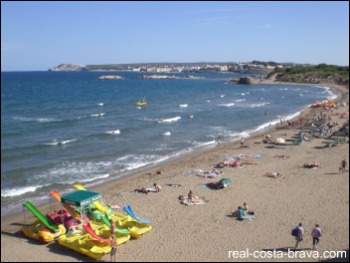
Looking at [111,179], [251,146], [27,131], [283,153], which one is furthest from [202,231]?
[27,131]

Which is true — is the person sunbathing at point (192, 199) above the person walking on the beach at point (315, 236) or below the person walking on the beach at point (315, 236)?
below

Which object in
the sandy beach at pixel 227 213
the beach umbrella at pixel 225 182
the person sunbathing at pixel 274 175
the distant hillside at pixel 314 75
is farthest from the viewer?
the distant hillside at pixel 314 75

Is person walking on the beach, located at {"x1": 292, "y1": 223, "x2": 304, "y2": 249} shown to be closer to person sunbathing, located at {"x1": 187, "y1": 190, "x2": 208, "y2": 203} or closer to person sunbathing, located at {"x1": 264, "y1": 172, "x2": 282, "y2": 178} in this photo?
person sunbathing, located at {"x1": 187, "y1": 190, "x2": 208, "y2": 203}

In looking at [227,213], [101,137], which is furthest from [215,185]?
[101,137]

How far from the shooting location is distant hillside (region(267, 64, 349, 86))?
102 metres

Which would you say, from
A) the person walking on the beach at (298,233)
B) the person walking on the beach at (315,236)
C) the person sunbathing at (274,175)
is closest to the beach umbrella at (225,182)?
the person sunbathing at (274,175)

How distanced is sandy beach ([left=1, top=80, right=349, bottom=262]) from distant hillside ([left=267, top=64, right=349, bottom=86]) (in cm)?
8232

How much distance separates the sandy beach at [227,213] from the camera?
12602 mm

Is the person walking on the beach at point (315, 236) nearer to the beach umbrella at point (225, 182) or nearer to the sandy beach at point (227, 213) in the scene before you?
the sandy beach at point (227, 213)

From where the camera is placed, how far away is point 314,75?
110 m

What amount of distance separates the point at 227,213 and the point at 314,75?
104 meters

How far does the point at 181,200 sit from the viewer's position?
17625mm

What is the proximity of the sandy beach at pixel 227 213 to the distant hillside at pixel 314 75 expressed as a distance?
8232cm

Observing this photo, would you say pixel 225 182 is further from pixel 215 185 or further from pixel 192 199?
pixel 192 199
